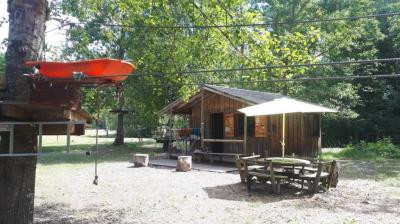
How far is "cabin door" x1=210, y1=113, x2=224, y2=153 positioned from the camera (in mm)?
20141

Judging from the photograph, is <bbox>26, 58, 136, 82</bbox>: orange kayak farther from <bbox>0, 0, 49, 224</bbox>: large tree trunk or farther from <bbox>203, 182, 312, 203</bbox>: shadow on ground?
<bbox>203, 182, 312, 203</bbox>: shadow on ground

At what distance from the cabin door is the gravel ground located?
6.05 m

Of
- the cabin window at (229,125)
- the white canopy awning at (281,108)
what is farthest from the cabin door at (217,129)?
the white canopy awning at (281,108)

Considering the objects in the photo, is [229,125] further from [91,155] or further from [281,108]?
[91,155]

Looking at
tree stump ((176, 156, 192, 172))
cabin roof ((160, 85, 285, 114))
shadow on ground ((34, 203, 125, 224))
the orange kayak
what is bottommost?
shadow on ground ((34, 203, 125, 224))

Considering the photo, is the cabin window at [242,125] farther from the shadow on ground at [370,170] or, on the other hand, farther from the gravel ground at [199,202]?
the gravel ground at [199,202]

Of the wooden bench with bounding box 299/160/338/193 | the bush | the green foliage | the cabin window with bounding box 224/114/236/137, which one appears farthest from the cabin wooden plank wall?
the wooden bench with bounding box 299/160/338/193

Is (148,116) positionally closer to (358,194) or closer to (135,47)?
(135,47)

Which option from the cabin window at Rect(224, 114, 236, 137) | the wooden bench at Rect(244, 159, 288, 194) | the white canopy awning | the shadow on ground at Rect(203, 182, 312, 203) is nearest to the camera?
the shadow on ground at Rect(203, 182, 312, 203)

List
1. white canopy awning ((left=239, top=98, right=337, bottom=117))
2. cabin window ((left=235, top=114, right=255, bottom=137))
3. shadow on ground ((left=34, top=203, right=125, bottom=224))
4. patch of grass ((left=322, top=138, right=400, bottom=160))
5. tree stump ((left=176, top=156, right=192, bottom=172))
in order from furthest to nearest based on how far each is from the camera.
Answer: patch of grass ((left=322, top=138, right=400, bottom=160)) < cabin window ((left=235, top=114, right=255, bottom=137)) < tree stump ((left=176, top=156, right=192, bottom=172)) < white canopy awning ((left=239, top=98, right=337, bottom=117)) < shadow on ground ((left=34, top=203, right=125, bottom=224))

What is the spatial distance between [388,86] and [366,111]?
2.69 m

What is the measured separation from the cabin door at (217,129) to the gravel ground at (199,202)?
6.05 meters

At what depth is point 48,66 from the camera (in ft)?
17.6

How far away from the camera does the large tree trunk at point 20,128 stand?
5648 millimetres
